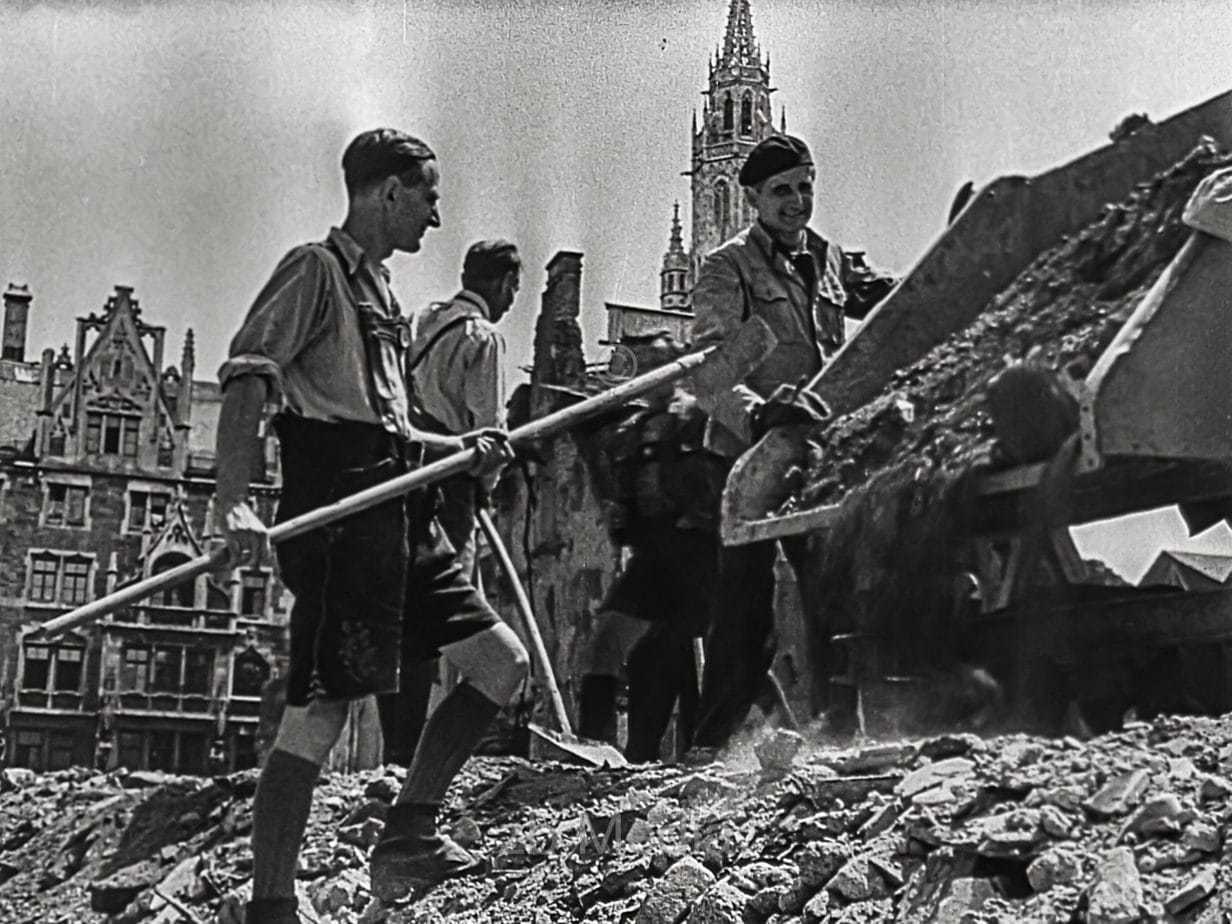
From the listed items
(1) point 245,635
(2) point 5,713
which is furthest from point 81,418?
(1) point 245,635

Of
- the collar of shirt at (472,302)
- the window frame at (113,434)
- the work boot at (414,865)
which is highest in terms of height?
the window frame at (113,434)

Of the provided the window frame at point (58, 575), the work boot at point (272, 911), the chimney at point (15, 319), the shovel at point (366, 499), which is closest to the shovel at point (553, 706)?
the shovel at point (366, 499)

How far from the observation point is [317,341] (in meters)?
3.43

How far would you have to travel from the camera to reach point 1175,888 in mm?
2467

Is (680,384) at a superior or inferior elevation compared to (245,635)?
superior

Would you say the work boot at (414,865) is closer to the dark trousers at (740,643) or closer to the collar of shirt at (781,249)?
the dark trousers at (740,643)

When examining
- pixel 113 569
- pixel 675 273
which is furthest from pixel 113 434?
pixel 675 273

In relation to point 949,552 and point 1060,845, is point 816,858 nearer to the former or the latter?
point 1060,845

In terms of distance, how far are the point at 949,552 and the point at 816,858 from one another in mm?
1039

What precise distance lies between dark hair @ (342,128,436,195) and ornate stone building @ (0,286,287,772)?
14.3 feet

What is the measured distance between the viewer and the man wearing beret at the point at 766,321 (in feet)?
14.7

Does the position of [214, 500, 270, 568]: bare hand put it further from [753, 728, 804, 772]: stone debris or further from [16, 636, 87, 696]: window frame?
[16, 636, 87, 696]: window frame

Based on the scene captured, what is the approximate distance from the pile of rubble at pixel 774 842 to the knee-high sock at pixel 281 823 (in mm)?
208

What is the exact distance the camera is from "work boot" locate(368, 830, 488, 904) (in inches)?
134
